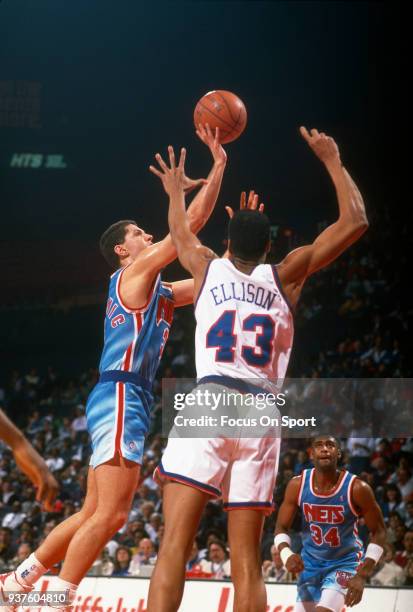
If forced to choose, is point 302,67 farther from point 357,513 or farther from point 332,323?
point 357,513

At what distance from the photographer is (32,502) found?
40.4 ft

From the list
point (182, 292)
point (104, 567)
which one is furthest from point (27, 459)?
point (104, 567)

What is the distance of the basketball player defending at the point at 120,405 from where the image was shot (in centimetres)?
455

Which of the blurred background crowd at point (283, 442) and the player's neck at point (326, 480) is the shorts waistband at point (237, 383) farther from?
the blurred background crowd at point (283, 442)

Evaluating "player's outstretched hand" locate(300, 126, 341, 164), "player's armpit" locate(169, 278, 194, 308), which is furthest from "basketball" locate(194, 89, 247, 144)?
"player's outstretched hand" locate(300, 126, 341, 164)

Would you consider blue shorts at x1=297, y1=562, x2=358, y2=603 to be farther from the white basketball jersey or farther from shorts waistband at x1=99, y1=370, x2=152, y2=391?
the white basketball jersey

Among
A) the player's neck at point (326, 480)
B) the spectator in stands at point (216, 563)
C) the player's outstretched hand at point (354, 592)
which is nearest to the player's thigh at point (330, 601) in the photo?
the player's outstretched hand at point (354, 592)

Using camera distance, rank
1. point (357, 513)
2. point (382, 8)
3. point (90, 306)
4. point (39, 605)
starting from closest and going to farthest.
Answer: point (39, 605)
point (357, 513)
point (382, 8)
point (90, 306)

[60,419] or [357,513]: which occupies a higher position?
[60,419]

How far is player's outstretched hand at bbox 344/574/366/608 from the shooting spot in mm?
5473

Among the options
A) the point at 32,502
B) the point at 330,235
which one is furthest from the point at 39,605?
the point at 32,502

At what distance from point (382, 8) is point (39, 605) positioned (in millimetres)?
14102

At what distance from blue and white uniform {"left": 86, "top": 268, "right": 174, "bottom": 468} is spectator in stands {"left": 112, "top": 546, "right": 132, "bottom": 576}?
513cm

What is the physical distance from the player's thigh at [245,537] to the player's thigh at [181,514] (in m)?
0.17
